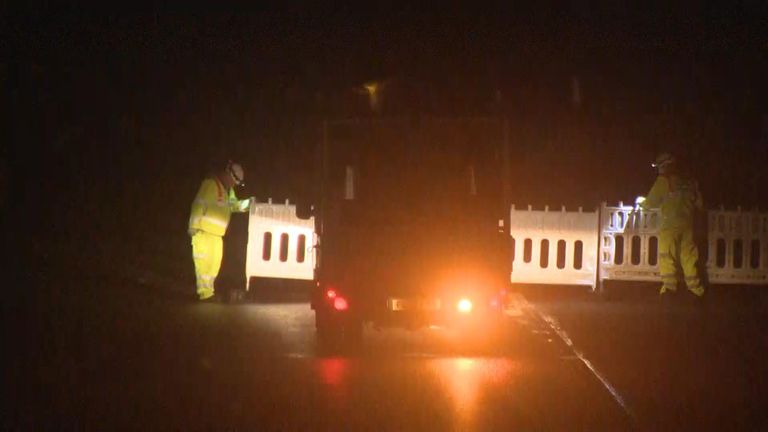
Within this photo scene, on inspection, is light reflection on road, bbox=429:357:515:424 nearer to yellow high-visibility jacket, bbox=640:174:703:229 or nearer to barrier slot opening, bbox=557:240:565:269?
yellow high-visibility jacket, bbox=640:174:703:229

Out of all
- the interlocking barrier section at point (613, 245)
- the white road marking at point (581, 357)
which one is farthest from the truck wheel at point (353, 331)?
the interlocking barrier section at point (613, 245)

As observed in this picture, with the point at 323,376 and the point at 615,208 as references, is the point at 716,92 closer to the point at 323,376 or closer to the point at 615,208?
the point at 615,208

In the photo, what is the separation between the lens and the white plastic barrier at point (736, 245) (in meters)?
15.3

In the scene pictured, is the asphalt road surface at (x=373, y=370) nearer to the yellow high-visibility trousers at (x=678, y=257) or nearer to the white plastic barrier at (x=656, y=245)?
the yellow high-visibility trousers at (x=678, y=257)

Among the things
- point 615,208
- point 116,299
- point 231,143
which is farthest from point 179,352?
point 231,143

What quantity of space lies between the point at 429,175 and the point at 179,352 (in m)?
3.12

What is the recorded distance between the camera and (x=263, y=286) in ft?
53.1

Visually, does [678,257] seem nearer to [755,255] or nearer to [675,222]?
[675,222]

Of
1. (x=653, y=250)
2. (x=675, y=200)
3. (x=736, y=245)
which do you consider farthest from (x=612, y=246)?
(x=736, y=245)

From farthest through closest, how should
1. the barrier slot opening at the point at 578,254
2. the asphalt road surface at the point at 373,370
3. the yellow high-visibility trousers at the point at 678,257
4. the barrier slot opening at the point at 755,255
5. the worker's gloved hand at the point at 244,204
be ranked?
the barrier slot opening at the point at 755,255 → the barrier slot opening at the point at 578,254 → the yellow high-visibility trousers at the point at 678,257 → the worker's gloved hand at the point at 244,204 → the asphalt road surface at the point at 373,370

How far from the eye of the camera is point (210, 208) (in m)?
13.7

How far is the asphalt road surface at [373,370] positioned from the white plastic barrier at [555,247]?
1.54 metres

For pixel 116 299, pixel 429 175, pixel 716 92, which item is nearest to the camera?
pixel 429 175

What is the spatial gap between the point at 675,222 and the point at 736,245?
1.62m
